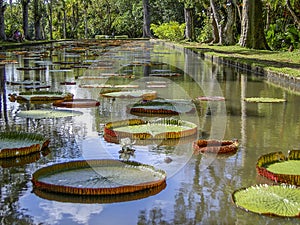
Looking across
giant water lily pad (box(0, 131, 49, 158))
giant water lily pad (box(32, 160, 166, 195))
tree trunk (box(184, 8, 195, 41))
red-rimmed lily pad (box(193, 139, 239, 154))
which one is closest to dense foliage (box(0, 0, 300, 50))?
tree trunk (box(184, 8, 195, 41))

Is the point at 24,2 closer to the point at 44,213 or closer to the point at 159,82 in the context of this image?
the point at 159,82

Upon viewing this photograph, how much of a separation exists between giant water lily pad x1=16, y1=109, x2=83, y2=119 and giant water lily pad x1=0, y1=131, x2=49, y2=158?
1.58m

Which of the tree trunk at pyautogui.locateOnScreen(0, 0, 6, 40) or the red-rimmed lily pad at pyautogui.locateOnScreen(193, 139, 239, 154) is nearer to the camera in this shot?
the red-rimmed lily pad at pyautogui.locateOnScreen(193, 139, 239, 154)

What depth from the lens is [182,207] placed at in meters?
3.56

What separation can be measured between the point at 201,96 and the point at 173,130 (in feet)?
11.1

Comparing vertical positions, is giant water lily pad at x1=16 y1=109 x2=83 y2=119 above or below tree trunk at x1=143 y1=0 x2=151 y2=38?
below

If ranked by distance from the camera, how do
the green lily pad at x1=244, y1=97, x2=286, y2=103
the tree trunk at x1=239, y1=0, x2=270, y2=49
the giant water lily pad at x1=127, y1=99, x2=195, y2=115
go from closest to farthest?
1. the giant water lily pad at x1=127, y1=99, x2=195, y2=115
2. the green lily pad at x1=244, y1=97, x2=286, y2=103
3. the tree trunk at x1=239, y1=0, x2=270, y2=49

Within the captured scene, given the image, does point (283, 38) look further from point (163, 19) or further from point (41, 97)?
point (163, 19)

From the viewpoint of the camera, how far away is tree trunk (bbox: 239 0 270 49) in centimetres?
2159

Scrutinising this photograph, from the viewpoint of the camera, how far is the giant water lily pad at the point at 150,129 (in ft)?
18.1

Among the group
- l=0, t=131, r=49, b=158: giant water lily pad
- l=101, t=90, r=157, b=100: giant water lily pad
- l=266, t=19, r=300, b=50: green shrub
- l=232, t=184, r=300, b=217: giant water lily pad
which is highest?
l=266, t=19, r=300, b=50: green shrub

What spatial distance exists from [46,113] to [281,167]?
3.54m

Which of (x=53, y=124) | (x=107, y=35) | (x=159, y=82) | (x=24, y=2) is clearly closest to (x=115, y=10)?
(x=107, y=35)

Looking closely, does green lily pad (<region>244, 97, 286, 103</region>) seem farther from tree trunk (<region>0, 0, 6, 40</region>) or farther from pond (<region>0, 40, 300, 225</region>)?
tree trunk (<region>0, 0, 6, 40</region>)
